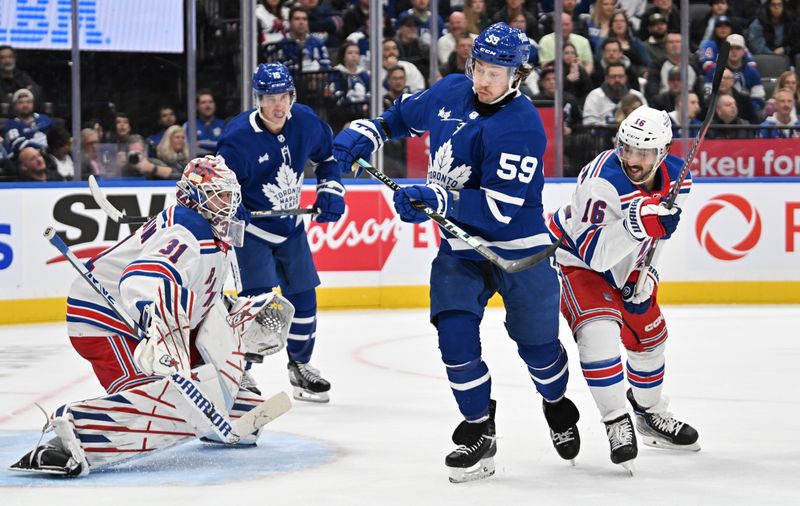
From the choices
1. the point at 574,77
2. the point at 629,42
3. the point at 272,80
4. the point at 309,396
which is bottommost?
the point at 309,396

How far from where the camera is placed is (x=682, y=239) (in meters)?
8.06

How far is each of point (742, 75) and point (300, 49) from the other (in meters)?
2.75

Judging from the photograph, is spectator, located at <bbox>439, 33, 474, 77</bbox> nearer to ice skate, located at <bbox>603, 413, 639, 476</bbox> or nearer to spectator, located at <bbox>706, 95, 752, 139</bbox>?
spectator, located at <bbox>706, 95, 752, 139</bbox>

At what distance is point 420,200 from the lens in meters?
3.40

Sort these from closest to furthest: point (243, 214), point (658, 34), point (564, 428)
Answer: point (564, 428) → point (243, 214) → point (658, 34)

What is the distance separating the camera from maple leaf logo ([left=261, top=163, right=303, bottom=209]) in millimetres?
4934

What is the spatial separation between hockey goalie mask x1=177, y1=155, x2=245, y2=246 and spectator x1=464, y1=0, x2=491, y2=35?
4614mm

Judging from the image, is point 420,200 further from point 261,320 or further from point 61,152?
point 61,152

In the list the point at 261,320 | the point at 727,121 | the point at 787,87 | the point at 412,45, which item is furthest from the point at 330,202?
the point at 787,87

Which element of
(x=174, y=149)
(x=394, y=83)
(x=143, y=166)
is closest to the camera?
(x=143, y=166)

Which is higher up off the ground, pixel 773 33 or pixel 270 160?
pixel 773 33

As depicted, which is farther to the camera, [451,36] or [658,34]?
[658,34]

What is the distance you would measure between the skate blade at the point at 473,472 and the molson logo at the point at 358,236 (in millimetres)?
4153

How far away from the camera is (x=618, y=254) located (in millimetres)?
3781
